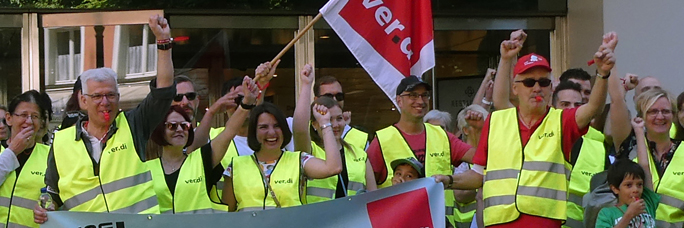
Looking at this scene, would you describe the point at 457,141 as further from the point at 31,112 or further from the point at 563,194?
the point at 31,112

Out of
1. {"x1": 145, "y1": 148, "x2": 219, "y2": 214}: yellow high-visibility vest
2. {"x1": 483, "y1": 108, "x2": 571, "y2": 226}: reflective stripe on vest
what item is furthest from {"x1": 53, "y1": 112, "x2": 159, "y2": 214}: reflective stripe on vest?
{"x1": 483, "y1": 108, "x2": 571, "y2": 226}: reflective stripe on vest

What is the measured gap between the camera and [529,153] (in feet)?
20.8

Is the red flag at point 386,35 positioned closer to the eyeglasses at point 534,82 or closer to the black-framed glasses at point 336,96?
the black-framed glasses at point 336,96

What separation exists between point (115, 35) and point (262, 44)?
1.67 meters

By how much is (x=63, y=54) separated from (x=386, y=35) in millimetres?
5120

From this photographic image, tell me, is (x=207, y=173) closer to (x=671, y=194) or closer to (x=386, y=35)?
(x=386, y=35)

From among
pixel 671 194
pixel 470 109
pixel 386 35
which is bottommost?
pixel 671 194

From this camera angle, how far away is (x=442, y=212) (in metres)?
6.68

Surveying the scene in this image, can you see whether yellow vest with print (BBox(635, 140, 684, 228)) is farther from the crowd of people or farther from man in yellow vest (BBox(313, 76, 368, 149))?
man in yellow vest (BBox(313, 76, 368, 149))

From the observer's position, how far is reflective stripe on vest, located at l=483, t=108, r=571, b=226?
625 cm

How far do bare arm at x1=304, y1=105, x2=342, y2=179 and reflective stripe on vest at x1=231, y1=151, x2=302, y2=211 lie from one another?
9 cm

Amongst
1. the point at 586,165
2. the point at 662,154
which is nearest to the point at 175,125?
the point at 586,165

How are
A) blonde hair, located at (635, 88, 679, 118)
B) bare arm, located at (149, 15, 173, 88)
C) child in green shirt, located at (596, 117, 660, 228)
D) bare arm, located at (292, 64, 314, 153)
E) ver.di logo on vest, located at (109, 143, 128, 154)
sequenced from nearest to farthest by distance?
bare arm, located at (149, 15, 173, 88), ver.di logo on vest, located at (109, 143, 128, 154), child in green shirt, located at (596, 117, 660, 228), bare arm, located at (292, 64, 314, 153), blonde hair, located at (635, 88, 679, 118)

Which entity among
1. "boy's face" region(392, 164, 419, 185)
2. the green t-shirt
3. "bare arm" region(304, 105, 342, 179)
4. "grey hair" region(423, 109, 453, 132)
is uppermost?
"grey hair" region(423, 109, 453, 132)
